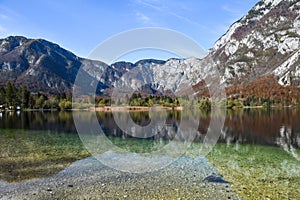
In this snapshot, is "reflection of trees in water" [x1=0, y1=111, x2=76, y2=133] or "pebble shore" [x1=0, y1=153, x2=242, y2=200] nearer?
"pebble shore" [x1=0, y1=153, x2=242, y2=200]

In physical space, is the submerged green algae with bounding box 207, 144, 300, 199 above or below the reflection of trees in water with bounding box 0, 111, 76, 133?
below

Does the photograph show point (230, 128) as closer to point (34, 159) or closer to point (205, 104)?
point (34, 159)

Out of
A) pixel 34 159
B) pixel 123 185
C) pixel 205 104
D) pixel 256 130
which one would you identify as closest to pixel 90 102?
pixel 205 104

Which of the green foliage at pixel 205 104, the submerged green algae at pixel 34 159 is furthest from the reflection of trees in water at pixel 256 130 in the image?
the green foliage at pixel 205 104

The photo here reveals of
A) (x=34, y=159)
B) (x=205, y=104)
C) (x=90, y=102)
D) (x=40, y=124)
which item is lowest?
(x=34, y=159)

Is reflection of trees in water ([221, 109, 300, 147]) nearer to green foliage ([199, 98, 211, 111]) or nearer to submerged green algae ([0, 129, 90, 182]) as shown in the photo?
submerged green algae ([0, 129, 90, 182])

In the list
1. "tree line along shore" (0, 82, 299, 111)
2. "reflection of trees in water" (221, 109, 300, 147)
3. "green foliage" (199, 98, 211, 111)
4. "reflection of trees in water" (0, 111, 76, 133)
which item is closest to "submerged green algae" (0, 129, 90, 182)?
"reflection of trees in water" (0, 111, 76, 133)

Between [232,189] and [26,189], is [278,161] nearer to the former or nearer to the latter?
[232,189]

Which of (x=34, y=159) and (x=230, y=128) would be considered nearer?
(x=34, y=159)

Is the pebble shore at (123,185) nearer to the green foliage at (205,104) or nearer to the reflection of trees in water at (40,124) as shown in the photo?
the reflection of trees in water at (40,124)

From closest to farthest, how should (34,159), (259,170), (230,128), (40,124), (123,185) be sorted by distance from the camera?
(123,185) → (259,170) → (34,159) → (230,128) → (40,124)

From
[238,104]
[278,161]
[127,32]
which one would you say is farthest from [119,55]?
[238,104]

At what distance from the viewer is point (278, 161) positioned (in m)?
21.1

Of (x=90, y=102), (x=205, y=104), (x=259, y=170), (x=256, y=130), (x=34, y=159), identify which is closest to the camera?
(x=259, y=170)
